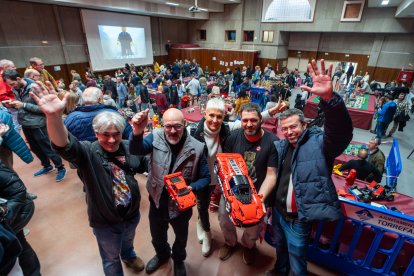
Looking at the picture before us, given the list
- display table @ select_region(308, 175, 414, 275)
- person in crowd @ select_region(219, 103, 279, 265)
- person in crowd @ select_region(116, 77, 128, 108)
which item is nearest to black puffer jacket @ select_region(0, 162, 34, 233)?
person in crowd @ select_region(219, 103, 279, 265)

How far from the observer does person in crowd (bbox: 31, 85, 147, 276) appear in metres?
1.40

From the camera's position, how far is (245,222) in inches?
67.2

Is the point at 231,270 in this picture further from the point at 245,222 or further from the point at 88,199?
the point at 88,199

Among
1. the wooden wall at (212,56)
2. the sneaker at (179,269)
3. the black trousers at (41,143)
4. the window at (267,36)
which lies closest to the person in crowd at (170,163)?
the sneaker at (179,269)

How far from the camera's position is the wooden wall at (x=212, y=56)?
1914 cm

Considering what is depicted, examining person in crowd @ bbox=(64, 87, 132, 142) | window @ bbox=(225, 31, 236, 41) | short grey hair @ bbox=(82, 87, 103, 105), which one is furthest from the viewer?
window @ bbox=(225, 31, 236, 41)

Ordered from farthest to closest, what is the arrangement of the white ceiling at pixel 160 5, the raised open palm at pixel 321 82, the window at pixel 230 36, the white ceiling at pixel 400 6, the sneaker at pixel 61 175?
the window at pixel 230 36, the white ceiling at pixel 160 5, the white ceiling at pixel 400 6, the sneaker at pixel 61 175, the raised open palm at pixel 321 82

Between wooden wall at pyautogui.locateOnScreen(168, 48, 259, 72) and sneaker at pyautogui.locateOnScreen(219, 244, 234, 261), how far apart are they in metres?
18.3

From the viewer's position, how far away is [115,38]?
15289mm

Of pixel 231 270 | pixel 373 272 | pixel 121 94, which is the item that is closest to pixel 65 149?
pixel 231 270

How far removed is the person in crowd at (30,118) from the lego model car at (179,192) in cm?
269

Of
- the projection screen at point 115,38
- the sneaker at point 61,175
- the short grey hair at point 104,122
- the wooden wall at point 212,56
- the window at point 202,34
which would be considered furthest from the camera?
the window at point 202,34

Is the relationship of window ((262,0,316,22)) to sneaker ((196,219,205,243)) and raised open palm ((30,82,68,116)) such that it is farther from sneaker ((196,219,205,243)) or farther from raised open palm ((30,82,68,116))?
raised open palm ((30,82,68,116))

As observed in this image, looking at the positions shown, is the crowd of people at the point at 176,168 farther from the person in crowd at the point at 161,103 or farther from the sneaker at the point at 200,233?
the person in crowd at the point at 161,103
